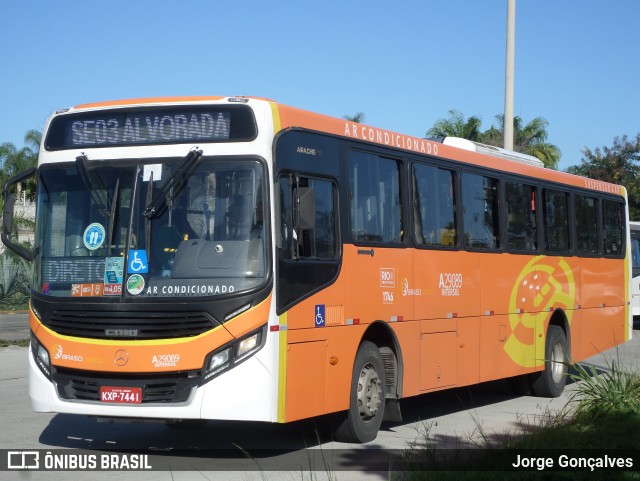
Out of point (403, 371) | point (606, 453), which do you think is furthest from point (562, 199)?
point (606, 453)

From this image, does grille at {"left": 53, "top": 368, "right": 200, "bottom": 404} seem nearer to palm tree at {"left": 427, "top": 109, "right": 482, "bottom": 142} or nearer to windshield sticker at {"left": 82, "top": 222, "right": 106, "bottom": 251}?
windshield sticker at {"left": 82, "top": 222, "right": 106, "bottom": 251}

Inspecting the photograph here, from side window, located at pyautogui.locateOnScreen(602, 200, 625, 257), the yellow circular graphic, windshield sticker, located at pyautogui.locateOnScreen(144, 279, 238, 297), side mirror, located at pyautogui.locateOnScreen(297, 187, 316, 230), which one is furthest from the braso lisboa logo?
side window, located at pyautogui.locateOnScreen(602, 200, 625, 257)

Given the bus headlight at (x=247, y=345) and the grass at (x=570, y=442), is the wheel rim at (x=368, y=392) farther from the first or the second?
the bus headlight at (x=247, y=345)

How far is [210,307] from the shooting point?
Answer: 9.08m

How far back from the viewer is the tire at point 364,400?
1065cm

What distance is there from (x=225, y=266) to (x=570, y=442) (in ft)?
11.8

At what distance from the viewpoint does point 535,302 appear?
15547mm

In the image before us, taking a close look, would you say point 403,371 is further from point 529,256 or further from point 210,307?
point 529,256

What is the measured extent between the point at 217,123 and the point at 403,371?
12.4ft

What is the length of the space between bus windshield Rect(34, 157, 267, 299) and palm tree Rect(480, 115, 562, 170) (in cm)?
4810

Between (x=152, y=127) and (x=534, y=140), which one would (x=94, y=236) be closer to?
(x=152, y=127)

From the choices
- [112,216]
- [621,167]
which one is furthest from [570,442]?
[621,167]

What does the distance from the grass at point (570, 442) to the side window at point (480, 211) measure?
7.56 feet

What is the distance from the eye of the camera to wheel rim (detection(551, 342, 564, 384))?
16203mm
